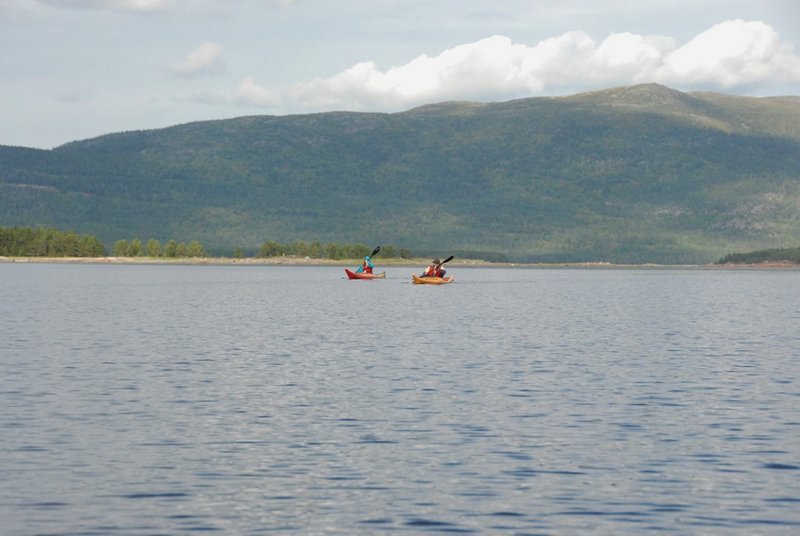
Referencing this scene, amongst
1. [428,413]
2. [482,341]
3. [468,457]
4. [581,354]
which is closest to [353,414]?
[428,413]

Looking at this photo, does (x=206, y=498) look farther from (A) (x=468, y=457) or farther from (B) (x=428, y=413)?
(B) (x=428, y=413)

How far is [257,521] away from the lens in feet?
91.2

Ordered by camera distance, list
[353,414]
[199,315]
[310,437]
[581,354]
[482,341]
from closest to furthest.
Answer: [310,437]
[353,414]
[581,354]
[482,341]
[199,315]

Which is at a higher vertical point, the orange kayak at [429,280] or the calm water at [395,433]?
the orange kayak at [429,280]

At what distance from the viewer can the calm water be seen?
2855cm

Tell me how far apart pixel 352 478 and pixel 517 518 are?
5.58 m

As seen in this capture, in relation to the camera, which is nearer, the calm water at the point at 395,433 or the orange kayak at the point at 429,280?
the calm water at the point at 395,433

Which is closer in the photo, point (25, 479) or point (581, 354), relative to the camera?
point (25, 479)

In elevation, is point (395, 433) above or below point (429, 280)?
below

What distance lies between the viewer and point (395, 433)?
127ft

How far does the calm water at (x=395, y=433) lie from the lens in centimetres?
2855

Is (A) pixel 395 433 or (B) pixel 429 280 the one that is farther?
(B) pixel 429 280

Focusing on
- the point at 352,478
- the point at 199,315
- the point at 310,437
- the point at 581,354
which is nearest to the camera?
the point at 352,478

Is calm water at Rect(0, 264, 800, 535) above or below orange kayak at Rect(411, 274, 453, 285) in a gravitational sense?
below
